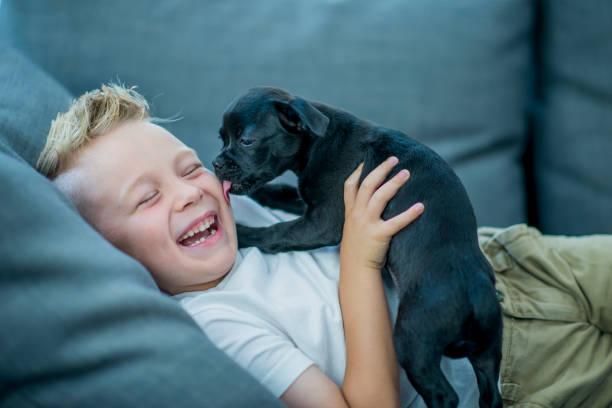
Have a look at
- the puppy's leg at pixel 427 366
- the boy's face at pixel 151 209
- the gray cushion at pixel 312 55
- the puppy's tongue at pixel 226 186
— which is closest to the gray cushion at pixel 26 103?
the boy's face at pixel 151 209

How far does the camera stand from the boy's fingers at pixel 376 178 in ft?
4.14

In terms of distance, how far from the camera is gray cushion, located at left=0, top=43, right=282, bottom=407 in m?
0.65

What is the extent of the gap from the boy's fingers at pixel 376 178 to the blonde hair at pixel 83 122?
2.48 ft

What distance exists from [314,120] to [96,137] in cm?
64

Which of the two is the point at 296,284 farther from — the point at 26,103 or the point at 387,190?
the point at 26,103

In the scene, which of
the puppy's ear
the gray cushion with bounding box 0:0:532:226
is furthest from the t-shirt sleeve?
the gray cushion with bounding box 0:0:532:226

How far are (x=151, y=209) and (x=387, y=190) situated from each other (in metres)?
0.64

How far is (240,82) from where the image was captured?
5.91 ft

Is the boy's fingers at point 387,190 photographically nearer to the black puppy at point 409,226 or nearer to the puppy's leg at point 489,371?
the black puppy at point 409,226

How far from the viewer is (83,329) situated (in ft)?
2.21

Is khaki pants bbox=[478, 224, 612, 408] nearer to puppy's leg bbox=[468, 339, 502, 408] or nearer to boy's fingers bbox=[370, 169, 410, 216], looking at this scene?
puppy's leg bbox=[468, 339, 502, 408]

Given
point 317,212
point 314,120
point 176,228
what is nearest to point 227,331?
point 176,228

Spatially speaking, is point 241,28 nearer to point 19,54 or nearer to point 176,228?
point 19,54

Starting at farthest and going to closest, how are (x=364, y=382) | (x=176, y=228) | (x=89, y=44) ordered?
(x=89, y=44), (x=176, y=228), (x=364, y=382)
